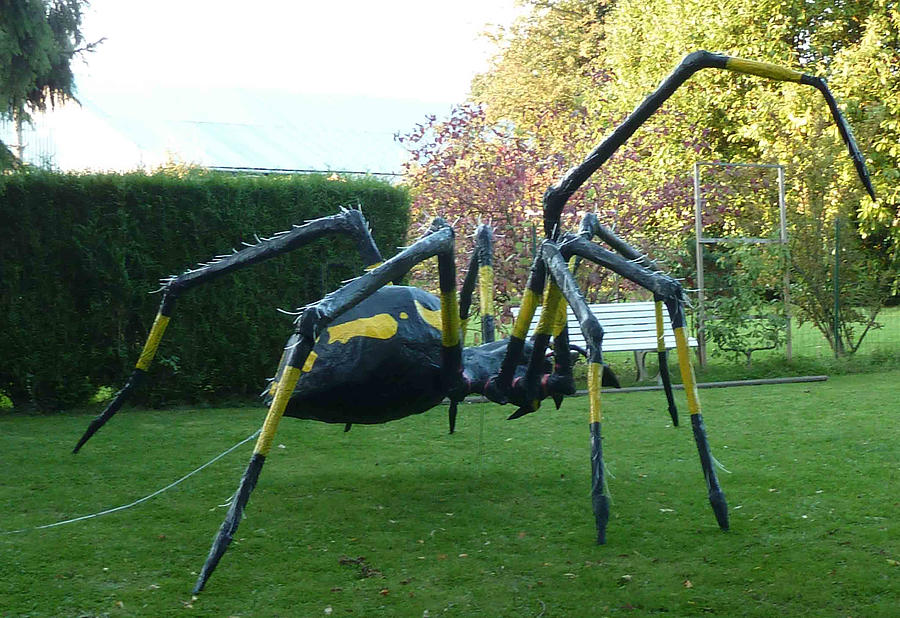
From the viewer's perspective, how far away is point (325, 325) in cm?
377

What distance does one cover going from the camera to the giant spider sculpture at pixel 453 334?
404cm

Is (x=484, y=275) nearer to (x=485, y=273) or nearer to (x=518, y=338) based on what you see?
(x=485, y=273)

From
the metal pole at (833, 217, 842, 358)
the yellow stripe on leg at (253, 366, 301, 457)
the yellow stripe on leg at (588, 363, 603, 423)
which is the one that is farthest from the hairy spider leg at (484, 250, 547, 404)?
the metal pole at (833, 217, 842, 358)

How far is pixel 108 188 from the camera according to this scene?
29.7ft

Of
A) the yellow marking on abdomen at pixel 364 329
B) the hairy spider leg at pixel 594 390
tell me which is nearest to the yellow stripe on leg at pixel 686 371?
the hairy spider leg at pixel 594 390

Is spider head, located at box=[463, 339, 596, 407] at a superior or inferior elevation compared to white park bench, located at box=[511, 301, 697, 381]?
inferior

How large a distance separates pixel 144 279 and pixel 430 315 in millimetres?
5289

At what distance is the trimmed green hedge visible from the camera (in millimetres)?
8891

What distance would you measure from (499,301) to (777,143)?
7.45 metres

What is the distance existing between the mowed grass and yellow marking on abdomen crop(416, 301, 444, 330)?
107 cm

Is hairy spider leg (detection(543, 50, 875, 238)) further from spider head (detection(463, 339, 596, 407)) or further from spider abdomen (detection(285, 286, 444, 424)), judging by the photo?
spider abdomen (detection(285, 286, 444, 424))

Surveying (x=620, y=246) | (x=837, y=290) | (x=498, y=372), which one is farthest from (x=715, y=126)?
(x=498, y=372)

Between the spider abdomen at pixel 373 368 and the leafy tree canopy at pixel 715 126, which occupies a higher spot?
the leafy tree canopy at pixel 715 126

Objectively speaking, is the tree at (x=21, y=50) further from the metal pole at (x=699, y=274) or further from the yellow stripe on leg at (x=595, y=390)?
the metal pole at (x=699, y=274)
